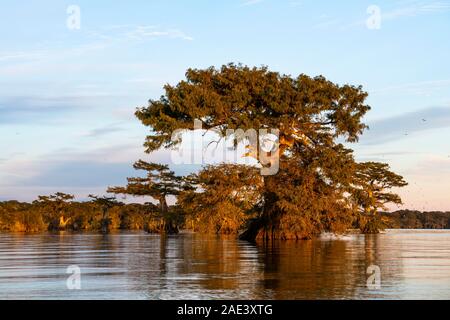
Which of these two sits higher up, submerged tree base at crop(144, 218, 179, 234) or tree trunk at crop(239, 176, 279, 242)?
tree trunk at crop(239, 176, 279, 242)

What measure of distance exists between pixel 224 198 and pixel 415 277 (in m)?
29.3

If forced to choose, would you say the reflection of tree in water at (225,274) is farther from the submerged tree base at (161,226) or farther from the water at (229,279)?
the submerged tree base at (161,226)

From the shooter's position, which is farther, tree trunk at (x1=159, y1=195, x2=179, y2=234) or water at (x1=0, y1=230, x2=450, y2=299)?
tree trunk at (x1=159, y1=195, x2=179, y2=234)

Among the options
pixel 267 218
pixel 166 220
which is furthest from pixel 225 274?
pixel 166 220

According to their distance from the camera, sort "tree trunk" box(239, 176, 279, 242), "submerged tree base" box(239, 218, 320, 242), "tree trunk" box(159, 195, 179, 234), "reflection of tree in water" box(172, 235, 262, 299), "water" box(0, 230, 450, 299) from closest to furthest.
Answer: "water" box(0, 230, 450, 299) → "reflection of tree in water" box(172, 235, 262, 299) → "submerged tree base" box(239, 218, 320, 242) → "tree trunk" box(239, 176, 279, 242) → "tree trunk" box(159, 195, 179, 234)

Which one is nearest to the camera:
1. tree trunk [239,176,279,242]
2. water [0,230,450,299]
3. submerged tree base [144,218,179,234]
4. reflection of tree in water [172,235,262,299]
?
water [0,230,450,299]

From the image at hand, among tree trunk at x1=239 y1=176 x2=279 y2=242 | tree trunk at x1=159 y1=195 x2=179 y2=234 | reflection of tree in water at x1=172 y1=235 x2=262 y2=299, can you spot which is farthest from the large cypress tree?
tree trunk at x1=159 y1=195 x2=179 y2=234

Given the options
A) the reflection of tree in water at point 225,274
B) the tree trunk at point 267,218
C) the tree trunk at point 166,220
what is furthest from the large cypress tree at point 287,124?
the tree trunk at point 166,220

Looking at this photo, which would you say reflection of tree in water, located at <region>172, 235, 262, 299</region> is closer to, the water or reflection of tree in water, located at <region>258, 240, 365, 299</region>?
the water

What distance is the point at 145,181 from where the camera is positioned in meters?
80.0

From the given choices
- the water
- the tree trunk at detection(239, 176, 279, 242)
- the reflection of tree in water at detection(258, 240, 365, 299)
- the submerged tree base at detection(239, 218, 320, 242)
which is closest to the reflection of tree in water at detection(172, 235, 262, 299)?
the water

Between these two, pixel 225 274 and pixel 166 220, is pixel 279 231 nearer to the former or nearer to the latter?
pixel 225 274
